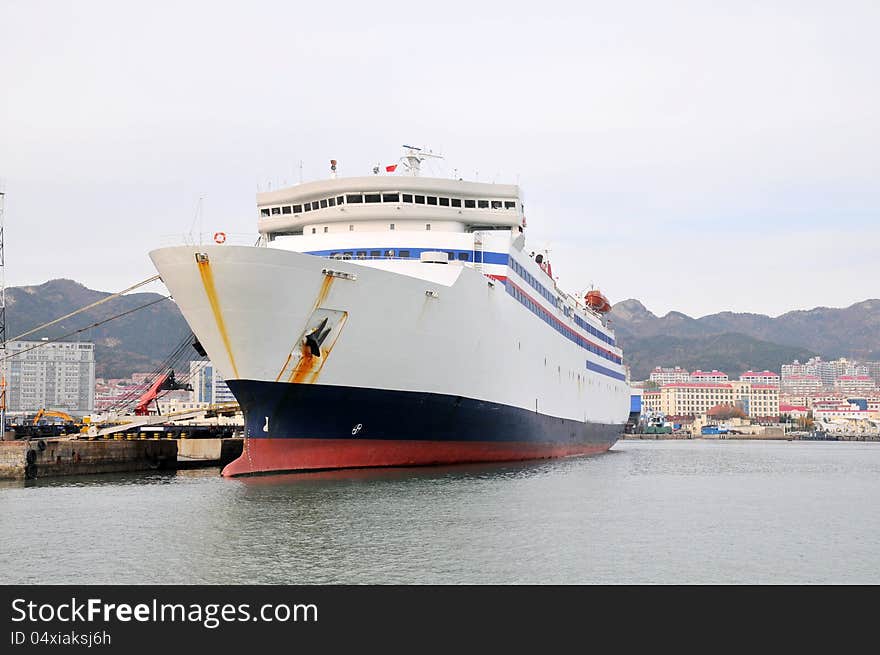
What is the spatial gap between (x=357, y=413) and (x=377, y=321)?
2.71 m

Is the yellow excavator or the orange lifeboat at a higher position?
the orange lifeboat

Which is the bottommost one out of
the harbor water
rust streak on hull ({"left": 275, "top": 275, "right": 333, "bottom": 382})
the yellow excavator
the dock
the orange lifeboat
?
the harbor water

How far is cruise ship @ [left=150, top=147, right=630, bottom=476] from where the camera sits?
2359 cm

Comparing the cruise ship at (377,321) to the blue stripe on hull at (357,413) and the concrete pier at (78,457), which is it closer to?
the blue stripe on hull at (357,413)

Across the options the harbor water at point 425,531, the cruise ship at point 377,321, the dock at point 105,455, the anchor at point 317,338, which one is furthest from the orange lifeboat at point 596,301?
the anchor at point 317,338

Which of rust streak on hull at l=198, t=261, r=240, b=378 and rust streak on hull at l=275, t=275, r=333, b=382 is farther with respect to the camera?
rust streak on hull at l=275, t=275, r=333, b=382

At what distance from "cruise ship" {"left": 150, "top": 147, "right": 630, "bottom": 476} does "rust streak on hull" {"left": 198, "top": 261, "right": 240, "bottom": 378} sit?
0.16ft

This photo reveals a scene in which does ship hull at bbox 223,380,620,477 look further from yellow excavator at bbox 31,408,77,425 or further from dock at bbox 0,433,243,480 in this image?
yellow excavator at bbox 31,408,77,425

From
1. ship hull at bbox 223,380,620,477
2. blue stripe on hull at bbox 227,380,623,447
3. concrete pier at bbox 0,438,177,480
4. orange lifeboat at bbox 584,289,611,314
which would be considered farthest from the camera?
orange lifeboat at bbox 584,289,611,314

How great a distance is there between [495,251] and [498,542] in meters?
16.4

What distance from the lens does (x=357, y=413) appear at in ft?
83.9

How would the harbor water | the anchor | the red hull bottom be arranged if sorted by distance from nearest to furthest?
the harbor water
the anchor
the red hull bottom

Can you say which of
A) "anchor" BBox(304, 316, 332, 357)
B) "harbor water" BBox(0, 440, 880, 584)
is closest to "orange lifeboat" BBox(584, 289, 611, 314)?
"harbor water" BBox(0, 440, 880, 584)
